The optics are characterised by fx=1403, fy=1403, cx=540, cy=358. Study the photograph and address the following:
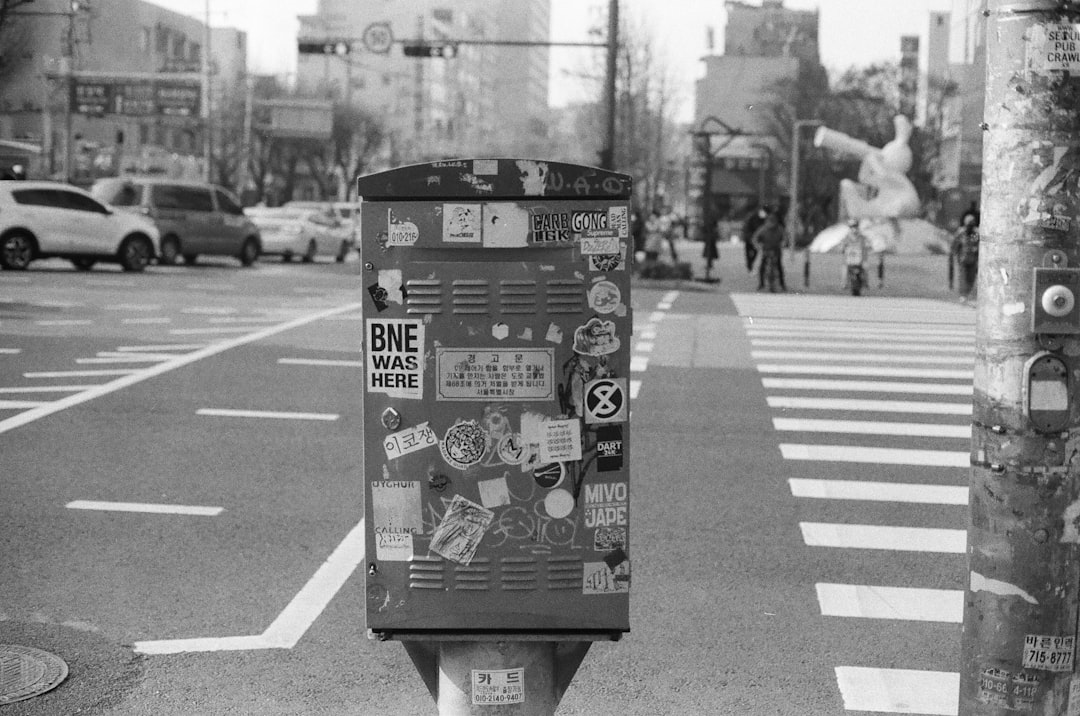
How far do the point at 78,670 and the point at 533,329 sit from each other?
8.95 ft

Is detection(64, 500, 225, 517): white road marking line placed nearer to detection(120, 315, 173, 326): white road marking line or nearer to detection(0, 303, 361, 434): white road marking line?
detection(0, 303, 361, 434): white road marking line

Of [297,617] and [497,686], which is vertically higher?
[497,686]

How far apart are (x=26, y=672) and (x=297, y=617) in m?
1.24

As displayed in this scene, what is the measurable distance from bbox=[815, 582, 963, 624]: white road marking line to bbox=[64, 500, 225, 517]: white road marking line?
11.8 ft

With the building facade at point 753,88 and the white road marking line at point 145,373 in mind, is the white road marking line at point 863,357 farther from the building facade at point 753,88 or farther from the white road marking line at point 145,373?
the building facade at point 753,88

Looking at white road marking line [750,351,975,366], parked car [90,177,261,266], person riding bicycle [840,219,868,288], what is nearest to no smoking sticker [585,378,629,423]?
white road marking line [750,351,975,366]

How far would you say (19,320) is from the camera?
58.2ft

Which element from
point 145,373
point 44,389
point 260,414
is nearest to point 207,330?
point 145,373

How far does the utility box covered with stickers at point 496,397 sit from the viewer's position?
12.9ft

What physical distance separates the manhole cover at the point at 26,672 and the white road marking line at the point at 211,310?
14817mm

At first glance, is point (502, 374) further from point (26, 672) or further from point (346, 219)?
point (346, 219)

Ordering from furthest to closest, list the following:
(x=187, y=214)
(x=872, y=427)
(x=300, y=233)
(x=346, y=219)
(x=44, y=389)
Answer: (x=346, y=219) < (x=300, y=233) < (x=187, y=214) < (x=44, y=389) < (x=872, y=427)

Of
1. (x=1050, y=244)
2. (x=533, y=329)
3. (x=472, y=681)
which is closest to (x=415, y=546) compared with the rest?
(x=472, y=681)

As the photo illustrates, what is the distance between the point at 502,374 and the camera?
13.0ft
